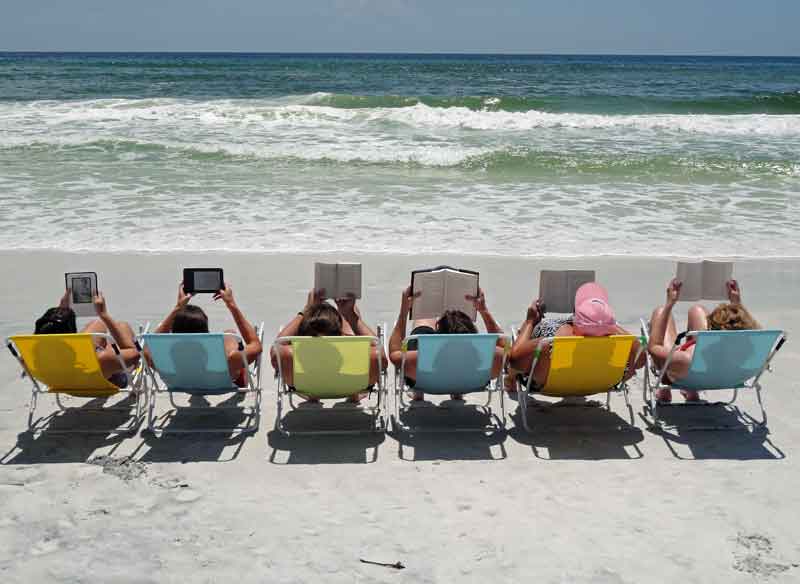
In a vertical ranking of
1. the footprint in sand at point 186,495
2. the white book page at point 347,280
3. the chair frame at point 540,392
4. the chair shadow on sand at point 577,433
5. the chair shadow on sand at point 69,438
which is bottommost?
the chair shadow on sand at point 69,438

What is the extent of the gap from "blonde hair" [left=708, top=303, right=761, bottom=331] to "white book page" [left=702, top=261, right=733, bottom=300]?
0.84 feet

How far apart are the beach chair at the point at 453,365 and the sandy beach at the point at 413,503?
0.28 metres

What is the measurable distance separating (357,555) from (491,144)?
15.5m

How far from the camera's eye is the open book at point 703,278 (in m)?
4.88

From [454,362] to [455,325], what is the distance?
27 centimetres

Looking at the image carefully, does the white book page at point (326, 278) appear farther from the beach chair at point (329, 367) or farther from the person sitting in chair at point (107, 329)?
the person sitting in chair at point (107, 329)

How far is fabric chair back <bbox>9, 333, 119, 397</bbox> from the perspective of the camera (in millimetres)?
4207

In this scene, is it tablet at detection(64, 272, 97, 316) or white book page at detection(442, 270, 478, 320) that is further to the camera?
white book page at detection(442, 270, 478, 320)

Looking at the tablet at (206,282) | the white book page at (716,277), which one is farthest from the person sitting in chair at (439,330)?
the white book page at (716,277)

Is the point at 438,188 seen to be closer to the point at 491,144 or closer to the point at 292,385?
the point at 491,144

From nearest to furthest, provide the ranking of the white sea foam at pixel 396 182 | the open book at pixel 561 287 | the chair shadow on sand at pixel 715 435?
1. the chair shadow on sand at pixel 715 435
2. the open book at pixel 561 287
3. the white sea foam at pixel 396 182

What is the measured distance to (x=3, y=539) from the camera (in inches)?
140

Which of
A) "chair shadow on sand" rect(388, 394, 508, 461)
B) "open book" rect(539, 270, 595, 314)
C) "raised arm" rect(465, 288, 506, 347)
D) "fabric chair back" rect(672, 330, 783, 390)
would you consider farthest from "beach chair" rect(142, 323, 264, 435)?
"fabric chair back" rect(672, 330, 783, 390)

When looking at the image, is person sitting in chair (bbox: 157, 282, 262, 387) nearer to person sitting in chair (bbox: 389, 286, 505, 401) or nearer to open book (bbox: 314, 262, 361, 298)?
open book (bbox: 314, 262, 361, 298)
